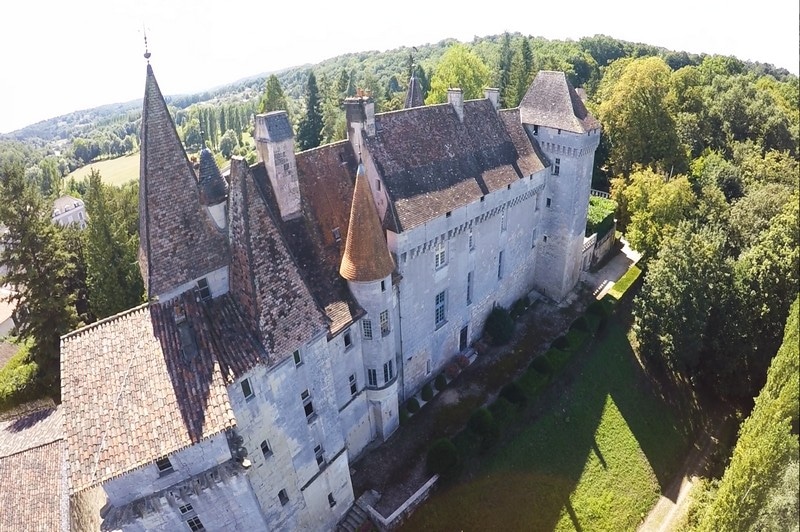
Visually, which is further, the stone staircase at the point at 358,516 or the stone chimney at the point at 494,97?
the stone chimney at the point at 494,97

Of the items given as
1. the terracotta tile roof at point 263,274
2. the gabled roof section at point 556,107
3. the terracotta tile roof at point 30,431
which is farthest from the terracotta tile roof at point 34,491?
the gabled roof section at point 556,107

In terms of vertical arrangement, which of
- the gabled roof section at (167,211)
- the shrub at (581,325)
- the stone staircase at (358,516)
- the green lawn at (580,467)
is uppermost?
the gabled roof section at (167,211)

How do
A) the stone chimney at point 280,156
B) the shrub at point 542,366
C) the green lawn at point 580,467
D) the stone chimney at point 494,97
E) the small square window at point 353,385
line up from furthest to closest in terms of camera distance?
the stone chimney at point 494,97 < the shrub at point 542,366 < the green lawn at point 580,467 < the small square window at point 353,385 < the stone chimney at point 280,156

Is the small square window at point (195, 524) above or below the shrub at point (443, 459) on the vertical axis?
above

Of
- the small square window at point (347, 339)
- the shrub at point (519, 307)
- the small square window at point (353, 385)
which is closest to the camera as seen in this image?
the small square window at point (347, 339)

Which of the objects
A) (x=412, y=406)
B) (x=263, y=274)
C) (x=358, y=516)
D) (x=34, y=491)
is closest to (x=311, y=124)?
(x=412, y=406)

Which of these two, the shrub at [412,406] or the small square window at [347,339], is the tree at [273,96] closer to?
the shrub at [412,406]

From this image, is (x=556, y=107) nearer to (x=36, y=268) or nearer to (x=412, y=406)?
(x=412, y=406)

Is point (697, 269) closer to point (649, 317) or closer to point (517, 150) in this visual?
point (649, 317)
